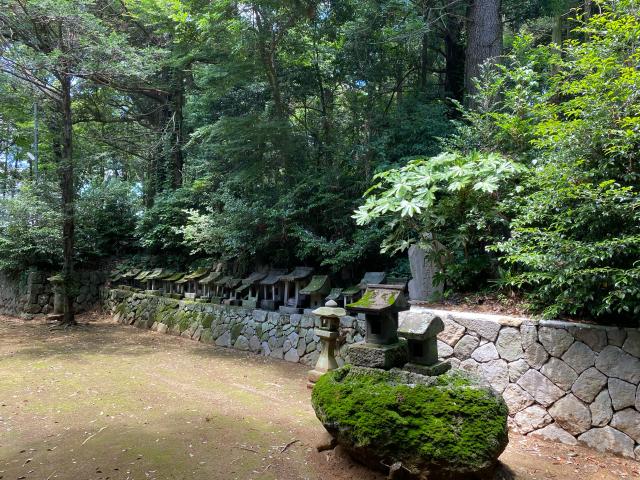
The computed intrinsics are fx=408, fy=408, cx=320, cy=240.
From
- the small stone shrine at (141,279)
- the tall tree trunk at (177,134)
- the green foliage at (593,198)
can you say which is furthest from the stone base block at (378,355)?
the tall tree trunk at (177,134)

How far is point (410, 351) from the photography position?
3.15 m

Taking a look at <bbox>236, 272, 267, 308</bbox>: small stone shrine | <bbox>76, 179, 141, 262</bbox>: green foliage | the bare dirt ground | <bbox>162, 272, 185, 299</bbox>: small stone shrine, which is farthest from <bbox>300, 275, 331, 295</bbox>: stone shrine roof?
<bbox>76, 179, 141, 262</bbox>: green foliage

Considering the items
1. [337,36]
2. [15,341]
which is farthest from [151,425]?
[337,36]

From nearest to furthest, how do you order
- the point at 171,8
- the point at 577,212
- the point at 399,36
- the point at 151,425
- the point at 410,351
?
the point at 410,351, the point at 577,212, the point at 151,425, the point at 399,36, the point at 171,8

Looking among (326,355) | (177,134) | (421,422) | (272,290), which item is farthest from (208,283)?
(421,422)

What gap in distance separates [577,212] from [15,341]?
31.3ft

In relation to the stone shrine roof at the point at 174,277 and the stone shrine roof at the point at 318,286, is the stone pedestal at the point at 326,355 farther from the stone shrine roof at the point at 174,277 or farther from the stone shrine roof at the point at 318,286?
the stone shrine roof at the point at 174,277

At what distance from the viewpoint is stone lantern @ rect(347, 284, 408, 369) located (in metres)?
3.13

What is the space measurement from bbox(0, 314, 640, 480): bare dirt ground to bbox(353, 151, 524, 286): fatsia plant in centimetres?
211

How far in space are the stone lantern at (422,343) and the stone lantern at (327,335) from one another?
212 cm

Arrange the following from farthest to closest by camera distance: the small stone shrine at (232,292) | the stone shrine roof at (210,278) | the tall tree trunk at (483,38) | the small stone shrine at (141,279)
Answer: the small stone shrine at (141,279)
the stone shrine roof at (210,278)
the small stone shrine at (232,292)
the tall tree trunk at (483,38)

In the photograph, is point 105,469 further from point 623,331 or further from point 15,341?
point 15,341

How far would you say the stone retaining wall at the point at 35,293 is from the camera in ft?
35.4

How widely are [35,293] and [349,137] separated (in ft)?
30.6
